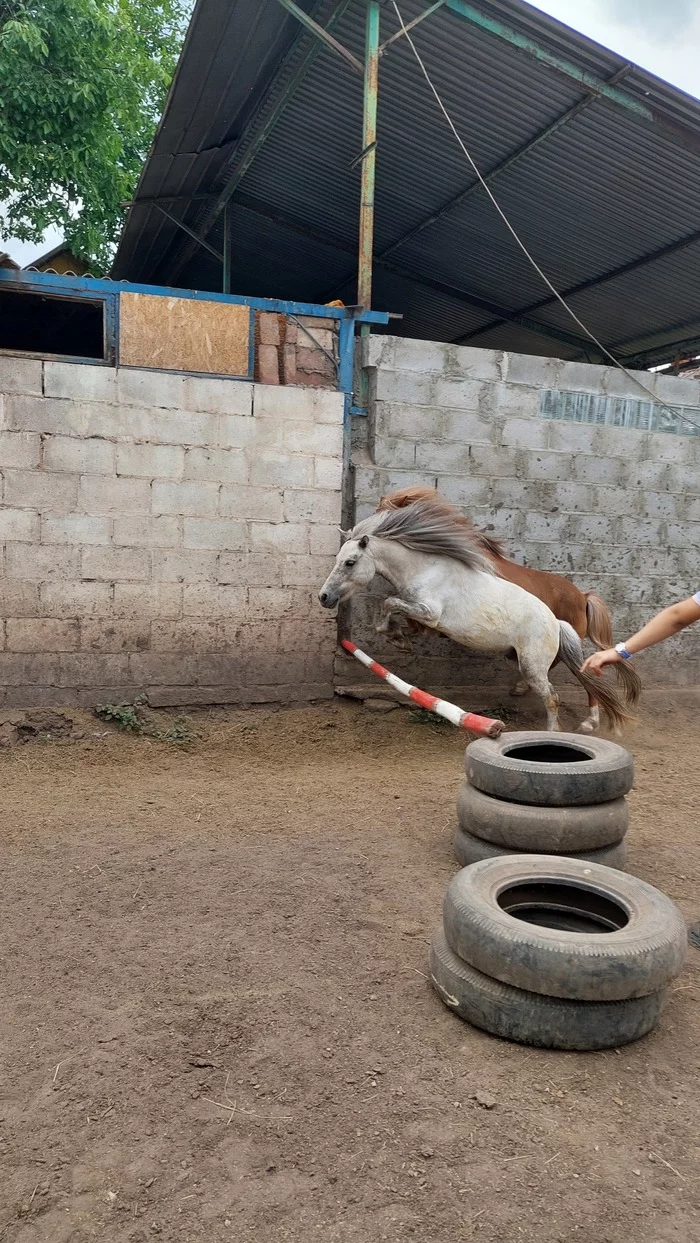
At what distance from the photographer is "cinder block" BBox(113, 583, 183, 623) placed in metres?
5.16

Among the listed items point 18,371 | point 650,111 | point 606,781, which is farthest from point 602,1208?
point 650,111

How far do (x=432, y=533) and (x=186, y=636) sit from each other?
74.8 inches

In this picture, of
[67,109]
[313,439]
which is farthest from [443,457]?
[67,109]

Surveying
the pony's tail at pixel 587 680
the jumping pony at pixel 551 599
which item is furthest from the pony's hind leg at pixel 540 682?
the jumping pony at pixel 551 599

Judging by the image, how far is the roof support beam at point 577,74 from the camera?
17.5 ft

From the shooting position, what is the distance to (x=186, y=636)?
5309 millimetres

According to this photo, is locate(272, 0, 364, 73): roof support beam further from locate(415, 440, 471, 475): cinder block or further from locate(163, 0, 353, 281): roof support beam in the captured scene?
locate(415, 440, 471, 475): cinder block

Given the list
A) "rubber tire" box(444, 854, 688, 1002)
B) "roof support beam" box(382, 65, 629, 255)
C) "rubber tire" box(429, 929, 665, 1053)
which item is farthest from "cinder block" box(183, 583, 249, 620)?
"roof support beam" box(382, 65, 629, 255)

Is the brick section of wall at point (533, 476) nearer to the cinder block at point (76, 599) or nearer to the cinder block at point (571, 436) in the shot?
the cinder block at point (571, 436)

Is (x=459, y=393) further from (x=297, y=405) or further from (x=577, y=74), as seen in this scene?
(x=577, y=74)

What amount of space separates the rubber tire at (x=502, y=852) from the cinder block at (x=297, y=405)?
333 cm

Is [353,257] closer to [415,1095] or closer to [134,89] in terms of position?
[134,89]

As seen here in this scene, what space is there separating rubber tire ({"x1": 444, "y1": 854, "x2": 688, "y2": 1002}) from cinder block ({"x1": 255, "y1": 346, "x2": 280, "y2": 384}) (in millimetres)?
4108

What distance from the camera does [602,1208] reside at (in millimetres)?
1578
